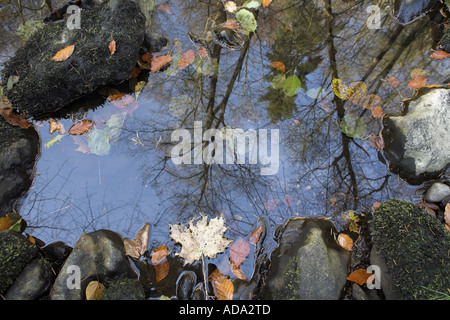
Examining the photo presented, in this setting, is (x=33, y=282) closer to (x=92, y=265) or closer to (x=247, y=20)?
(x=92, y=265)

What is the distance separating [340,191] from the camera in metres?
2.60

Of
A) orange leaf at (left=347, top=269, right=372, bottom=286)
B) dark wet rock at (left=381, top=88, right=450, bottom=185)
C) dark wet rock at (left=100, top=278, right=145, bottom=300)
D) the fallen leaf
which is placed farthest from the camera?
dark wet rock at (left=381, top=88, right=450, bottom=185)

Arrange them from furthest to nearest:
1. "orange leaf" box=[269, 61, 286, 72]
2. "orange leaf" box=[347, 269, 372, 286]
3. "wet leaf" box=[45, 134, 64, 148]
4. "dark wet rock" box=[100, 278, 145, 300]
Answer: "orange leaf" box=[269, 61, 286, 72] < "wet leaf" box=[45, 134, 64, 148] < "orange leaf" box=[347, 269, 372, 286] < "dark wet rock" box=[100, 278, 145, 300]

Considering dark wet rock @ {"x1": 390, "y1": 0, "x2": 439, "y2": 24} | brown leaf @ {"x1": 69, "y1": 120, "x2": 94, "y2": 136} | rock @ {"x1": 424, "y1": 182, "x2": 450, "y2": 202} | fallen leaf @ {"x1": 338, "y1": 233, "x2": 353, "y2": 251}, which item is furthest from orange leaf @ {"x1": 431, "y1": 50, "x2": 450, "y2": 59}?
brown leaf @ {"x1": 69, "y1": 120, "x2": 94, "y2": 136}

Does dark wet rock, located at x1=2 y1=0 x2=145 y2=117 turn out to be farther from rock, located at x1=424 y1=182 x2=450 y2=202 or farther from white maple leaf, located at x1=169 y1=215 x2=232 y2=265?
rock, located at x1=424 y1=182 x2=450 y2=202

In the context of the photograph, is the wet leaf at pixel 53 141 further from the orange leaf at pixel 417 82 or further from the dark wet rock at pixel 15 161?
the orange leaf at pixel 417 82

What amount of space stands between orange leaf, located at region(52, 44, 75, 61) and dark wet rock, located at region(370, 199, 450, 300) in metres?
3.11

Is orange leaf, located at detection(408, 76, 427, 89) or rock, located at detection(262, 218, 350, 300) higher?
orange leaf, located at detection(408, 76, 427, 89)

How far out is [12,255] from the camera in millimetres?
2139

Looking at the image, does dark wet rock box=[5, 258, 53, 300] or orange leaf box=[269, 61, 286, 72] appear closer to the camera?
dark wet rock box=[5, 258, 53, 300]

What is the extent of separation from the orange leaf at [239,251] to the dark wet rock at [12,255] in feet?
5.27

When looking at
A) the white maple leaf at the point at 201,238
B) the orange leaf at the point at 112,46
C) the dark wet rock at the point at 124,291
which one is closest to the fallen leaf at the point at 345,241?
the white maple leaf at the point at 201,238

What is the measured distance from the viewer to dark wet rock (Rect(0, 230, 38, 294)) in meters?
2.09
